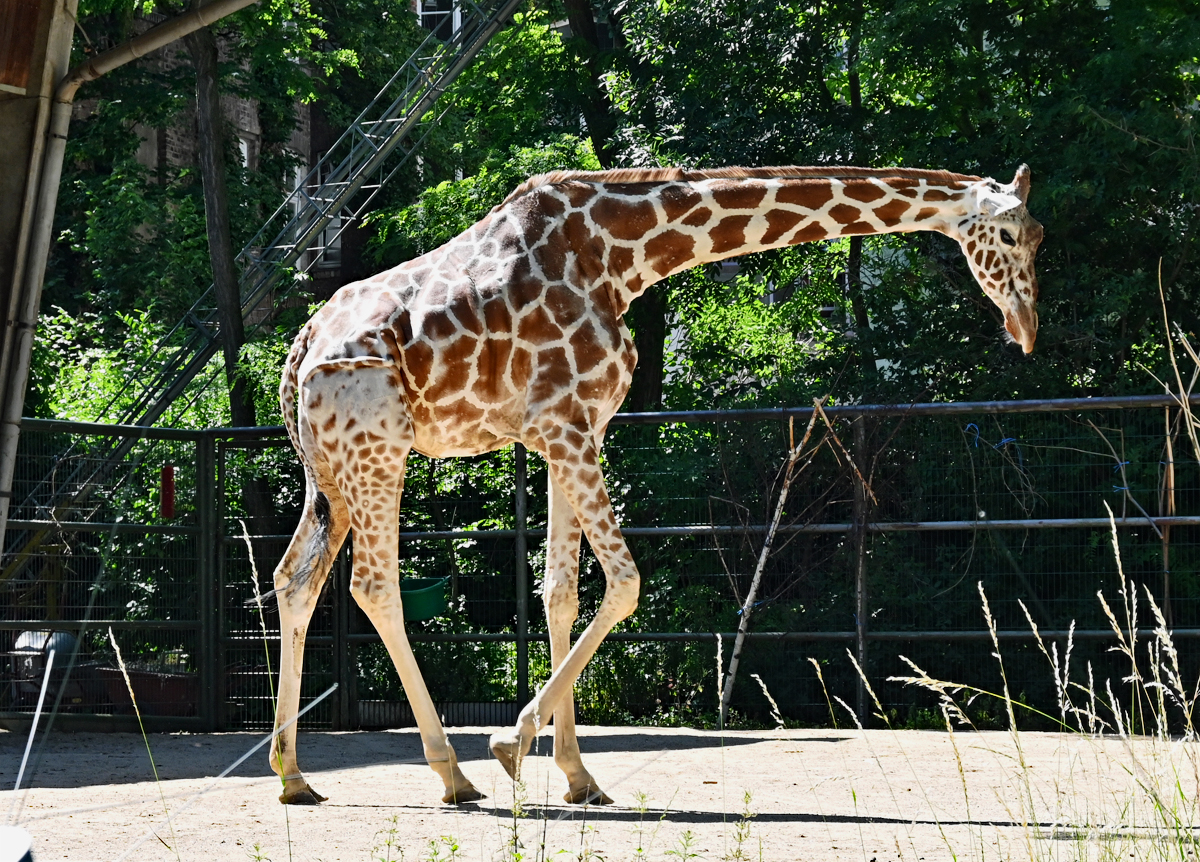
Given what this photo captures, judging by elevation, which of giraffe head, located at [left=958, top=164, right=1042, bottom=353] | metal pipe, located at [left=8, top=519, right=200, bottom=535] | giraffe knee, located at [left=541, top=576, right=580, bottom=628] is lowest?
giraffe knee, located at [left=541, top=576, right=580, bottom=628]

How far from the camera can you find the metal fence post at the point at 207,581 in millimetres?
8422

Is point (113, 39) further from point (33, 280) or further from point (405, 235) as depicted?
point (33, 280)

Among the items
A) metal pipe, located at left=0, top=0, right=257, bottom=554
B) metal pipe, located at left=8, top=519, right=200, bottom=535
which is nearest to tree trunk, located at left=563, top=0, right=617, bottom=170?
metal pipe, located at left=8, top=519, right=200, bottom=535

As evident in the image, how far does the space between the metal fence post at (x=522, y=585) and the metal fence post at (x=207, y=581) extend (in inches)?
75.0

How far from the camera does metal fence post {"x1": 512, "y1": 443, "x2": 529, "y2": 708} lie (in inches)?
330

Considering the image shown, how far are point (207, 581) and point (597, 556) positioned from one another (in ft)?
13.8

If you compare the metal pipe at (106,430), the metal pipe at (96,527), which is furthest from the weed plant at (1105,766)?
the metal pipe at (106,430)

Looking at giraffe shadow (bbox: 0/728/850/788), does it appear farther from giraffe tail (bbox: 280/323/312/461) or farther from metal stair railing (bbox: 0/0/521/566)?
metal stair railing (bbox: 0/0/521/566)

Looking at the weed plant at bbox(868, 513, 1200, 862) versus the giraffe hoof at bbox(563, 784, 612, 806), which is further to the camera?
the giraffe hoof at bbox(563, 784, 612, 806)

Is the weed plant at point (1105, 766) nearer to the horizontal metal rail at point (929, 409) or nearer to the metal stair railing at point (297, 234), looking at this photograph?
the horizontal metal rail at point (929, 409)

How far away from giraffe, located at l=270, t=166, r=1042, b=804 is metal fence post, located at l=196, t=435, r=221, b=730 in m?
2.96

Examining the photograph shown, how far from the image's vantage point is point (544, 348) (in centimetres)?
532

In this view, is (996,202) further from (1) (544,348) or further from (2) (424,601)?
(2) (424,601)

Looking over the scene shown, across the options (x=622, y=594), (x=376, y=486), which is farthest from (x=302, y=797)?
(x=622, y=594)
